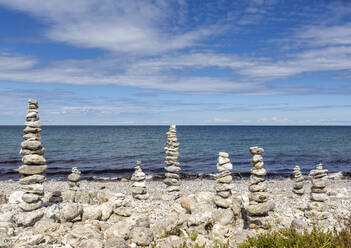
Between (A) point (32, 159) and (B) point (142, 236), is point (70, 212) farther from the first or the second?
(B) point (142, 236)

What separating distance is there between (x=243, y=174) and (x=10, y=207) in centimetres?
2868

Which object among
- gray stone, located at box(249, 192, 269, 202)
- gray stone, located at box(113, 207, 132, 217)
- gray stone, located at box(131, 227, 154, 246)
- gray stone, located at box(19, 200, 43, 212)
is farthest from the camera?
gray stone, located at box(113, 207, 132, 217)

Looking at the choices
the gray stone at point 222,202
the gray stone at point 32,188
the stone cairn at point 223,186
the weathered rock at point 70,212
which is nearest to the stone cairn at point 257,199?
the gray stone at point 222,202

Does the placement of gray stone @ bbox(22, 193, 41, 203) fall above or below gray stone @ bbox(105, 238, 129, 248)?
above

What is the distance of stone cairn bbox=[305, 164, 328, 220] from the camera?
13922 mm

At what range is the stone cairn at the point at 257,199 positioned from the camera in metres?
12.3

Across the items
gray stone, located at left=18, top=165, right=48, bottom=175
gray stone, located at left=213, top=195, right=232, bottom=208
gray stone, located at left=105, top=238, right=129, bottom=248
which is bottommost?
gray stone, located at left=105, top=238, right=129, bottom=248

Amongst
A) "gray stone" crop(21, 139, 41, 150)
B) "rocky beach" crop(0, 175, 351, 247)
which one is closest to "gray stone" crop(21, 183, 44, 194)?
"rocky beach" crop(0, 175, 351, 247)

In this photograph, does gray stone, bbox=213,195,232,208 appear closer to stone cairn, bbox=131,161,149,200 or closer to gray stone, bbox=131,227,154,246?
gray stone, bbox=131,227,154,246

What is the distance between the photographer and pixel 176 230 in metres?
11.1

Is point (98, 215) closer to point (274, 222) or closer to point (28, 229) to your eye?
point (28, 229)

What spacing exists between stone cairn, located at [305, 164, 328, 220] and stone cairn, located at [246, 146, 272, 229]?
3050 millimetres

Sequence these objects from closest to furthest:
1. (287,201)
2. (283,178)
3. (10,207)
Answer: (10,207) < (287,201) < (283,178)

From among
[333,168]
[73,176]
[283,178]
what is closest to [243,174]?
[283,178]
